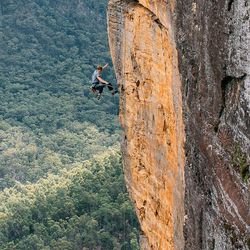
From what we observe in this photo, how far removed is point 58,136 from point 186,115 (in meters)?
71.6

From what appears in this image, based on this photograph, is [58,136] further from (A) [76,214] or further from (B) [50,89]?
(A) [76,214]

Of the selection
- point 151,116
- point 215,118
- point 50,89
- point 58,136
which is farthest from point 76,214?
point 50,89

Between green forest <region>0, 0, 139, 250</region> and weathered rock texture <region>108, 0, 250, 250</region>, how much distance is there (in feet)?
107

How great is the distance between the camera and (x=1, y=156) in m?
76.1

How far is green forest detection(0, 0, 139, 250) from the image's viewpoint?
49219mm

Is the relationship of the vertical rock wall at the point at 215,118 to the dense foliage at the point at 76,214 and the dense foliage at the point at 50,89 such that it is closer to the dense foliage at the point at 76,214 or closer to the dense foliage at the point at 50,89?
the dense foliage at the point at 76,214

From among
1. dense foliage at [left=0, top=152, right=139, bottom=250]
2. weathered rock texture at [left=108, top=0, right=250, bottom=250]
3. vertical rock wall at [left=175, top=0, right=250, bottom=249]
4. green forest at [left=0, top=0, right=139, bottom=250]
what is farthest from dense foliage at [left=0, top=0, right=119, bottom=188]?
vertical rock wall at [left=175, top=0, right=250, bottom=249]

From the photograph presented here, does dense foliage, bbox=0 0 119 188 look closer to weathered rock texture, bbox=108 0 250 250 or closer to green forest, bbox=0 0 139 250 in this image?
green forest, bbox=0 0 139 250

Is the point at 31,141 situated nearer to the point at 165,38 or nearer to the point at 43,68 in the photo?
the point at 43,68

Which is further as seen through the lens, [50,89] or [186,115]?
[50,89]

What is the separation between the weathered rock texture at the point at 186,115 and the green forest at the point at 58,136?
107 feet

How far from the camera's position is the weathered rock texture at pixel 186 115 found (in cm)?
815

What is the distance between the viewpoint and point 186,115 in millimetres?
9609

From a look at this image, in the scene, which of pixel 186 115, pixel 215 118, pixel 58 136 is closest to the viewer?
pixel 215 118
